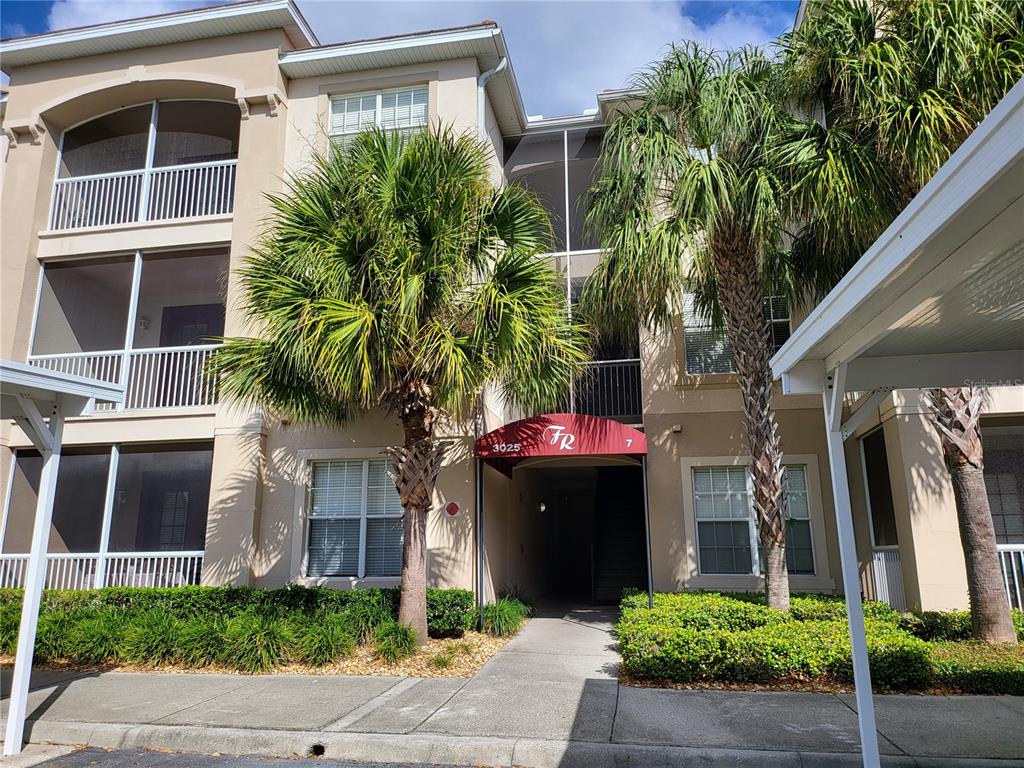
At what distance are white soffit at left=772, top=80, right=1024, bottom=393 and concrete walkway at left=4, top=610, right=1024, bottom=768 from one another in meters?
2.91

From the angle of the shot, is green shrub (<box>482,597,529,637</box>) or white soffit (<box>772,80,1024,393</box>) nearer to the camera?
white soffit (<box>772,80,1024,393</box>)

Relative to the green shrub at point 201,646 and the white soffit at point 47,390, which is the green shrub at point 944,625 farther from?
the white soffit at point 47,390

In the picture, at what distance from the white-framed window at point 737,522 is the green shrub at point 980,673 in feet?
13.4

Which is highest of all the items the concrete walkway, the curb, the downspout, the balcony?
the downspout

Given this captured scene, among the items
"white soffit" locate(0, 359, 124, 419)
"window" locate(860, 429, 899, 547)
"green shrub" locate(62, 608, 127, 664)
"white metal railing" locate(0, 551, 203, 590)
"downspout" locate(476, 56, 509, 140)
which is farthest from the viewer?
"downspout" locate(476, 56, 509, 140)

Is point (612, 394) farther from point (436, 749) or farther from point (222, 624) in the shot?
point (436, 749)

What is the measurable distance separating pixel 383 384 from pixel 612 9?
7007 mm

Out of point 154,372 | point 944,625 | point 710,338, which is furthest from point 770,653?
point 154,372

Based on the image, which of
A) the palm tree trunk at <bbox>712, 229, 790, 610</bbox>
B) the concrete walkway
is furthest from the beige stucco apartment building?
the concrete walkway

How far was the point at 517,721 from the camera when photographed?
21.4 feet

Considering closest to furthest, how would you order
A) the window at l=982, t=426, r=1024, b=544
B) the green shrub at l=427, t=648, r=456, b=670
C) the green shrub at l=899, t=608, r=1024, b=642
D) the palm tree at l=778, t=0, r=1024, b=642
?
the palm tree at l=778, t=0, r=1024, b=642, the green shrub at l=899, t=608, r=1024, b=642, the green shrub at l=427, t=648, r=456, b=670, the window at l=982, t=426, r=1024, b=544

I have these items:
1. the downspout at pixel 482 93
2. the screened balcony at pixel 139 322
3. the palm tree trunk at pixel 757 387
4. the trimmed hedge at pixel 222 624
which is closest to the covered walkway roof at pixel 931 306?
the palm tree trunk at pixel 757 387

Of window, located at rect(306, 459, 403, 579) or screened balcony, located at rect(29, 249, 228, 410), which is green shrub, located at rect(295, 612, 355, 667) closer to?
window, located at rect(306, 459, 403, 579)

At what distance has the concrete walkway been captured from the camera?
566 cm
